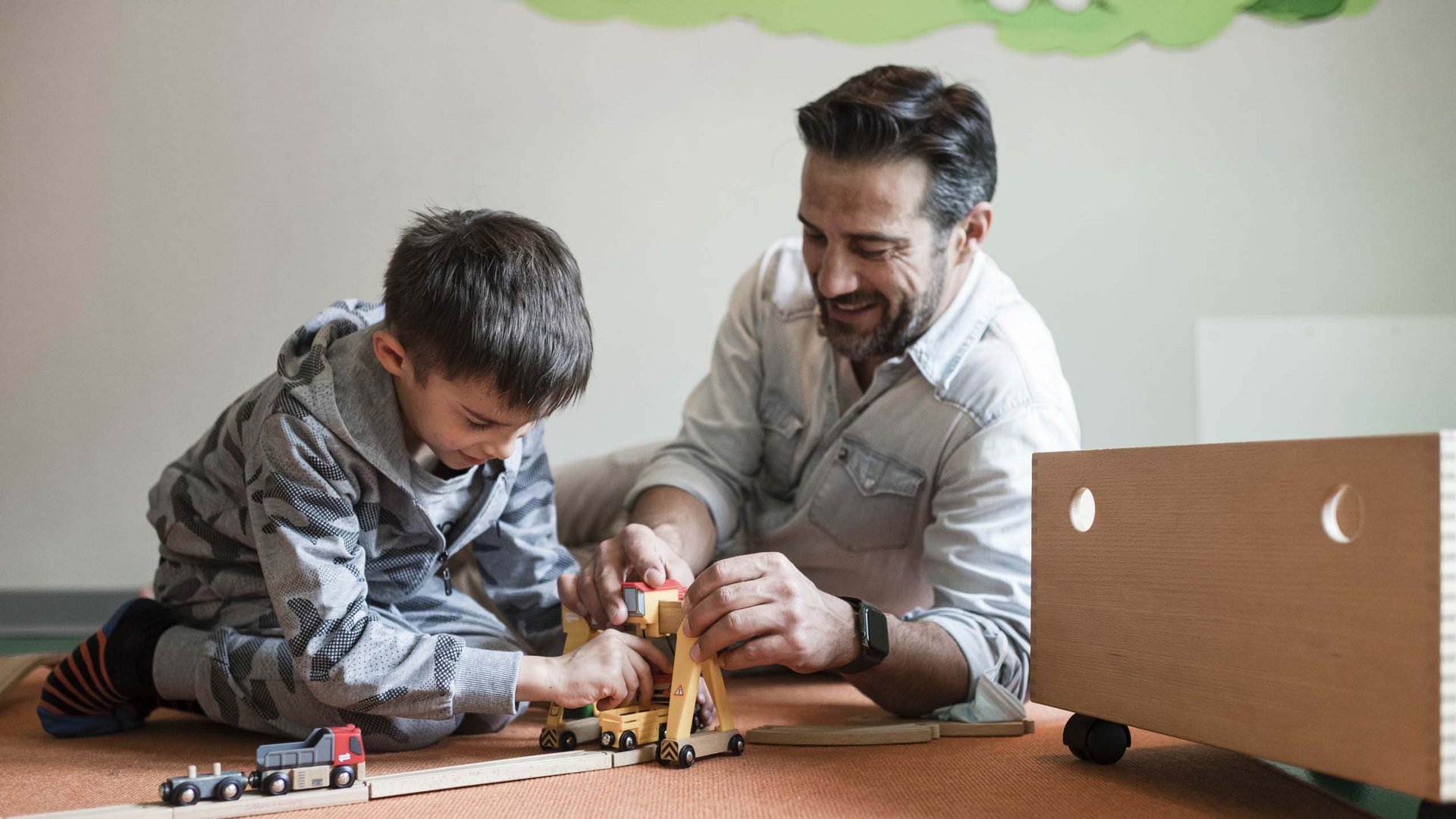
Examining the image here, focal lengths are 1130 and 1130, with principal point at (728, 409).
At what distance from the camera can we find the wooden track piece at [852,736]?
1203mm

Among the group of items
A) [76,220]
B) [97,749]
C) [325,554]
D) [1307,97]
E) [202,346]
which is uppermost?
[1307,97]

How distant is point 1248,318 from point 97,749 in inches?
89.6

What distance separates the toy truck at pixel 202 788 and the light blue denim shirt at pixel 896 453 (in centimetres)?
73

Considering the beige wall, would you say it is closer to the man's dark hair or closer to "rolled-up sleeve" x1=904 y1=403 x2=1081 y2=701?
the man's dark hair

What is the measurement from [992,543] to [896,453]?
21cm

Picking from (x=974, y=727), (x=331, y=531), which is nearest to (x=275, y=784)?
(x=331, y=531)

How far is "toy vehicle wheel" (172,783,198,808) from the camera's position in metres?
0.93

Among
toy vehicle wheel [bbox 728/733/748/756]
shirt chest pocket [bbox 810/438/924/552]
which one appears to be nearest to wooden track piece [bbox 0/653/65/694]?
toy vehicle wheel [bbox 728/733/748/756]

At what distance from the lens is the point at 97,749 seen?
1211mm

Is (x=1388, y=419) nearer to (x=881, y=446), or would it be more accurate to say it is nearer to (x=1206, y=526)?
(x=881, y=446)


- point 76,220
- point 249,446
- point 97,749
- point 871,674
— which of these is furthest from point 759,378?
point 76,220

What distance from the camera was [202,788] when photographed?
94 cm

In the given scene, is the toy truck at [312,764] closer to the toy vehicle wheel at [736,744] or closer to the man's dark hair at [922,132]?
the toy vehicle wheel at [736,744]

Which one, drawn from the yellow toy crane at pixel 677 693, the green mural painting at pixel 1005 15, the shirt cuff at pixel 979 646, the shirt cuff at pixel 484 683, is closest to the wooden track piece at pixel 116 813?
the shirt cuff at pixel 484 683
